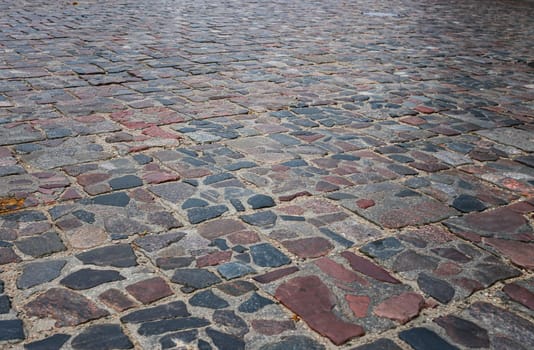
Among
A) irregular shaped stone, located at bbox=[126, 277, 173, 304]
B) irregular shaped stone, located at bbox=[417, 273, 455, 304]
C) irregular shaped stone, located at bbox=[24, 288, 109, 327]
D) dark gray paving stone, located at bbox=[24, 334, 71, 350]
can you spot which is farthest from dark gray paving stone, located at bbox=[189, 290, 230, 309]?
irregular shaped stone, located at bbox=[417, 273, 455, 304]

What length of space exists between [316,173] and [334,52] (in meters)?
4.14

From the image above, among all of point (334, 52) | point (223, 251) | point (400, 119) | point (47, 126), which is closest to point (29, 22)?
point (334, 52)

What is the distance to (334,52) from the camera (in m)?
7.41

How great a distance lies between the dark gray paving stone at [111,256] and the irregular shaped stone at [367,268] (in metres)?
0.92

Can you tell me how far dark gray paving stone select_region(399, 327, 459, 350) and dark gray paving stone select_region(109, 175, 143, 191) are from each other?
5.73ft

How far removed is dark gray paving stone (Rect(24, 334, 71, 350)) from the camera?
1989mm

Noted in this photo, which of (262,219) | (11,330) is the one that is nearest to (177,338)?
(11,330)

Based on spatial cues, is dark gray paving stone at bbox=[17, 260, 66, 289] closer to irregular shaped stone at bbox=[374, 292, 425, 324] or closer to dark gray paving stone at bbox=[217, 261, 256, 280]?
dark gray paving stone at bbox=[217, 261, 256, 280]

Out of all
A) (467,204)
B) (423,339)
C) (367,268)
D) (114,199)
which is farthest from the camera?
(467,204)

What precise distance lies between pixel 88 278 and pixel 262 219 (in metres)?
0.91

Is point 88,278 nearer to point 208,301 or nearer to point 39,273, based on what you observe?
point 39,273

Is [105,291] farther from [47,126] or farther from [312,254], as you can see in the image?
[47,126]

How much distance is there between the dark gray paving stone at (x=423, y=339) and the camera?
2080 millimetres

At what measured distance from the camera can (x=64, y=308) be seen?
2.21 meters
